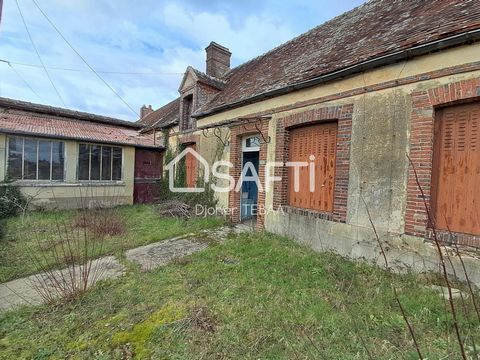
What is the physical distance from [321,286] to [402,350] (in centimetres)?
144

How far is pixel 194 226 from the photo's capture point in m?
7.80

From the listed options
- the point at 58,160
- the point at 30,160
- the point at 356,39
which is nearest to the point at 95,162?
the point at 58,160

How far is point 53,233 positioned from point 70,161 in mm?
4095

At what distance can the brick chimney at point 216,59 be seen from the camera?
40.3ft

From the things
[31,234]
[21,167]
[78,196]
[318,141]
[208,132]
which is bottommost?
[31,234]

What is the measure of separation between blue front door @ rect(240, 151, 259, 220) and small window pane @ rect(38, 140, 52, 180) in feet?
23.6

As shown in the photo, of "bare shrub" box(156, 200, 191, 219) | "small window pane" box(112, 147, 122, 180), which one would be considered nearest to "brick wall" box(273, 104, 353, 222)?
"bare shrub" box(156, 200, 191, 219)

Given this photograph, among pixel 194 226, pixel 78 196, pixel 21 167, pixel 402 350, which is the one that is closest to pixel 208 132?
pixel 194 226

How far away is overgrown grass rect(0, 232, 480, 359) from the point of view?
2723 millimetres

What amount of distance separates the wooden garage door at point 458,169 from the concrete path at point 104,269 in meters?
4.52

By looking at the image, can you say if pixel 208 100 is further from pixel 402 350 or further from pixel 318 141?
pixel 402 350

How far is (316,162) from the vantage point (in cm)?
603

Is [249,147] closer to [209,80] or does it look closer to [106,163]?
[209,80]

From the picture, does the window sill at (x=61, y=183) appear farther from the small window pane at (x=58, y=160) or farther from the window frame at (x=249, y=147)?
the window frame at (x=249, y=147)
